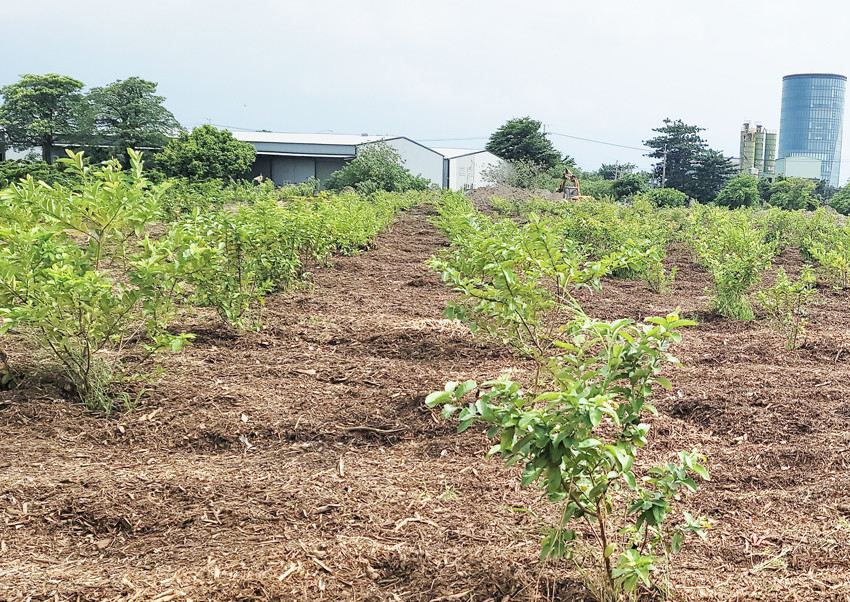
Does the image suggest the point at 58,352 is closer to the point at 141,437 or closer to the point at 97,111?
the point at 141,437

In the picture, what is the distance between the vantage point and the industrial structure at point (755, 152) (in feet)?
224

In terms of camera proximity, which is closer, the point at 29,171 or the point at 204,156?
the point at 29,171

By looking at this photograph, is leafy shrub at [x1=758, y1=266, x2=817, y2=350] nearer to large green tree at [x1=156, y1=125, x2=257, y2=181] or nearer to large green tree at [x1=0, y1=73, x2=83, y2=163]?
large green tree at [x1=156, y1=125, x2=257, y2=181]

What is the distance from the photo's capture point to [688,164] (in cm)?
5772

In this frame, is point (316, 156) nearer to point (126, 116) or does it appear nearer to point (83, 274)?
point (126, 116)

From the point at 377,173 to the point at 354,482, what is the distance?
36717mm

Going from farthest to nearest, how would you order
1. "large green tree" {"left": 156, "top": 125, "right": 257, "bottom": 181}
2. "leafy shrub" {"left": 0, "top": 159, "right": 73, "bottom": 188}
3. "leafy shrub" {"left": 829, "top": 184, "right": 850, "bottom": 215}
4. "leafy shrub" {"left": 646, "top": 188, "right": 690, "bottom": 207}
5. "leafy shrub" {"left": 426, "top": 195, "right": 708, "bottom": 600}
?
"leafy shrub" {"left": 646, "top": 188, "right": 690, "bottom": 207}, "large green tree" {"left": 156, "top": 125, "right": 257, "bottom": 181}, "leafy shrub" {"left": 829, "top": 184, "right": 850, "bottom": 215}, "leafy shrub" {"left": 0, "top": 159, "right": 73, "bottom": 188}, "leafy shrub" {"left": 426, "top": 195, "right": 708, "bottom": 600}

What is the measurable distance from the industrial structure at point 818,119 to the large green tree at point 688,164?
100531 millimetres

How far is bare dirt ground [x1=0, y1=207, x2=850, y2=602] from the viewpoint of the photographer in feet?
8.12

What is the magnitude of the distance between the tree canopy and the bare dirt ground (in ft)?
108

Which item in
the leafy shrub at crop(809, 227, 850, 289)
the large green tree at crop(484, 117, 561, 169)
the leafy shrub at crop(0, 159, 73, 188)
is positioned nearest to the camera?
the leafy shrub at crop(809, 227, 850, 289)

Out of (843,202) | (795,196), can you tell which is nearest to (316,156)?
(795,196)

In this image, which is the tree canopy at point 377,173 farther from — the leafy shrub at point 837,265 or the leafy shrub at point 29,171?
the leafy shrub at point 837,265

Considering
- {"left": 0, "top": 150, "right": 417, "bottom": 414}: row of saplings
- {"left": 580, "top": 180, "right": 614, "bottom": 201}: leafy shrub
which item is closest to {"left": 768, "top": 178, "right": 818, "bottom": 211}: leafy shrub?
{"left": 580, "top": 180, "right": 614, "bottom": 201}: leafy shrub
